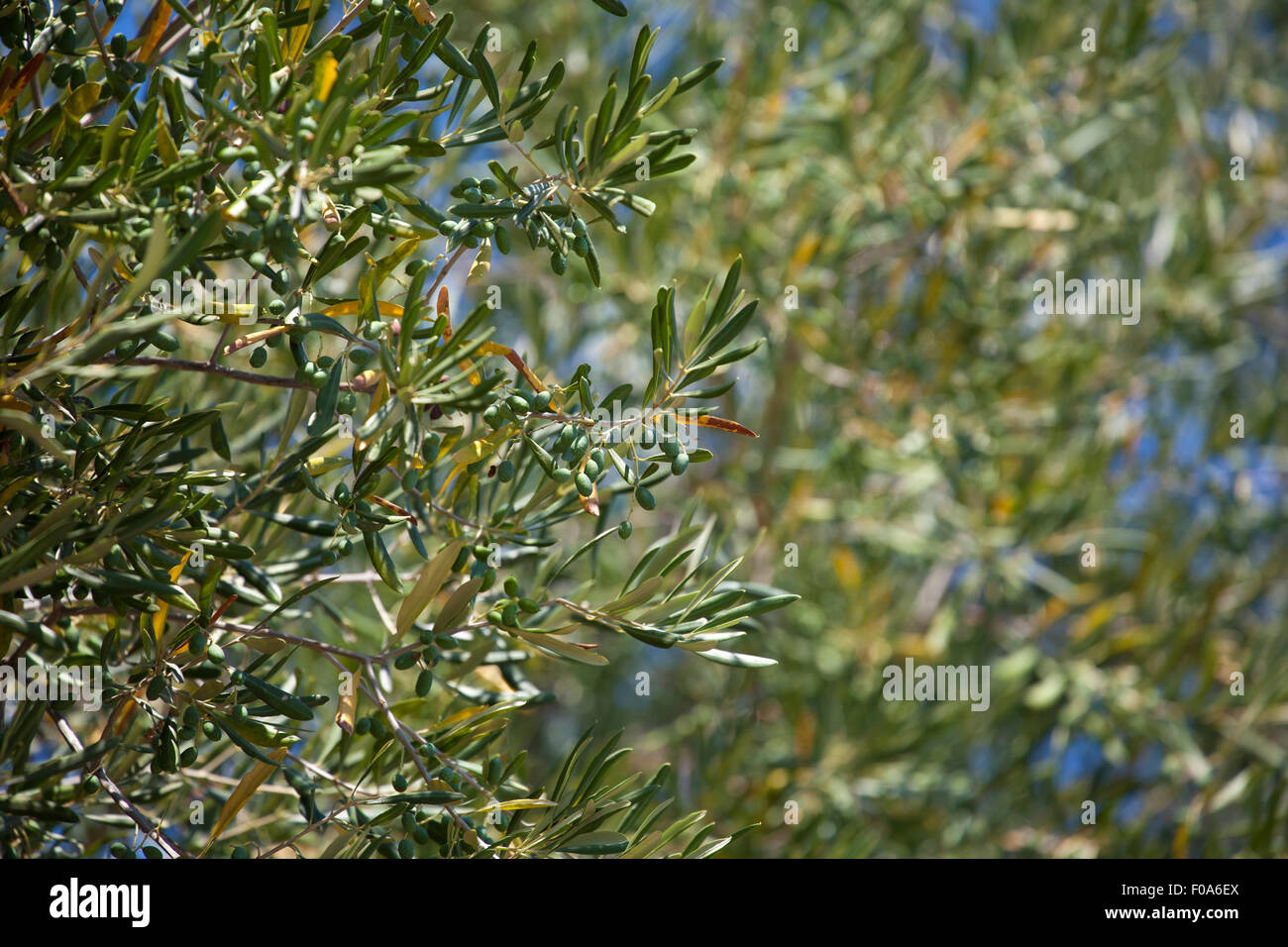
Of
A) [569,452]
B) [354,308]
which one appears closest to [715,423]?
[569,452]

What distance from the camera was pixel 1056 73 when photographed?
88.4 inches

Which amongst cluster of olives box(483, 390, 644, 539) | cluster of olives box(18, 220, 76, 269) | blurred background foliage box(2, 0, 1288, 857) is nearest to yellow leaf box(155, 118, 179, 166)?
cluster of olives box(18, 220, 76, 269)

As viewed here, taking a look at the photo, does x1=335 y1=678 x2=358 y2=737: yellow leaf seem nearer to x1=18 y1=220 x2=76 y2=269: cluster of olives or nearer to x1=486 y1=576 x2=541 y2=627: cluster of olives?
x1=486 y1=576 x2=541 y2=627: cluster of olives

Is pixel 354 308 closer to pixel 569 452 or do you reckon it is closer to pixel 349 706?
pixel 569 452

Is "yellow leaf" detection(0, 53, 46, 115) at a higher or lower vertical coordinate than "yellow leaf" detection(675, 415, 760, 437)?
higher

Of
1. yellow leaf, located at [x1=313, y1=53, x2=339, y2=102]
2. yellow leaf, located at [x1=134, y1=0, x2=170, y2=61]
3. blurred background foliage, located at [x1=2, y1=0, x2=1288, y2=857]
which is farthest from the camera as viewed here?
blurred background foliage, located at [x1=2, y1=0, x2=1288, y2=857]

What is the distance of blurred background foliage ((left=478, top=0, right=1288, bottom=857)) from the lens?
85.7 inches

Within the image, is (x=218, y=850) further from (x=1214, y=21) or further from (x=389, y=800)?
(x=1214, y=21)

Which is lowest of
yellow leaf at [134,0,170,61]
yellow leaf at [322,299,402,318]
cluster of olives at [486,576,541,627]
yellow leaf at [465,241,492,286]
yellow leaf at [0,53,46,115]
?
cluster of olives at [486,576,541,627]

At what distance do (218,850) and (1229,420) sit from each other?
2411mm

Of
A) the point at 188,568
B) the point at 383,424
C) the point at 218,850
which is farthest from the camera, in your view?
the point at 218,850

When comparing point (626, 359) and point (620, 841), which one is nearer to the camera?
point (620, 841)
